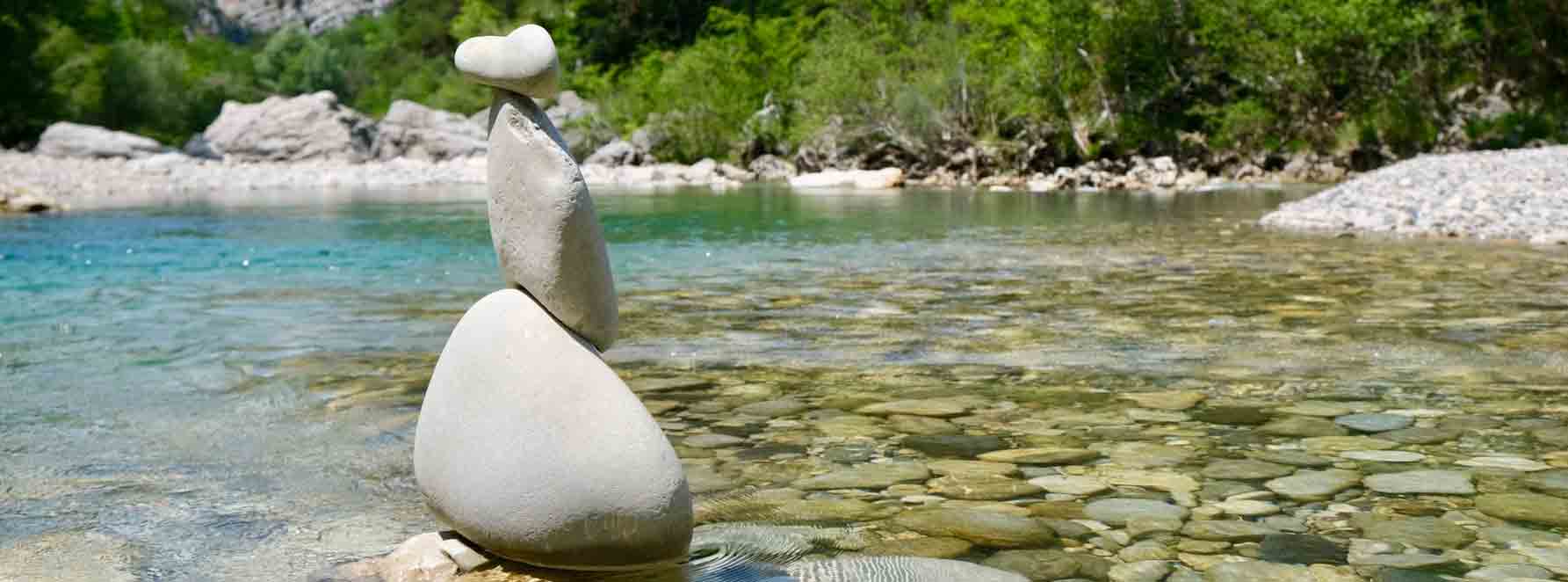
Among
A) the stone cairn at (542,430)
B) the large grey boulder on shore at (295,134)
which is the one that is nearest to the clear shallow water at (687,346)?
the stone cairn at (542,430)

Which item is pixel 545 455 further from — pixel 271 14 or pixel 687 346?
pixel 271 14

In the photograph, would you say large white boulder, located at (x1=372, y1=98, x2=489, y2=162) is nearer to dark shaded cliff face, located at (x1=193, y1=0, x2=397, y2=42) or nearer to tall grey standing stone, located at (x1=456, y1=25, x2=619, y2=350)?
tall grey standing stone, located at (x1=456, y1=25, x2=619, y2=350)

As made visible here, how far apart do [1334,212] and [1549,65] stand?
61.9ft

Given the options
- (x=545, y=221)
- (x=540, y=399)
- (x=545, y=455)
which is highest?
(x=545, y=221)

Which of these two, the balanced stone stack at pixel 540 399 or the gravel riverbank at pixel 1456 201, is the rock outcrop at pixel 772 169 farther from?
the balanced stone stack at pixel 540 399

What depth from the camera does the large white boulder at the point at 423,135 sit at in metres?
52.7

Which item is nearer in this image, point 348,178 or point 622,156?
point 348,178

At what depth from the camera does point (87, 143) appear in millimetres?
45938

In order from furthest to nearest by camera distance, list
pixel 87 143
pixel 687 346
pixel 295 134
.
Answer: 1. pixel 295 134
2. pixel 87 143
3. pixel 687 346

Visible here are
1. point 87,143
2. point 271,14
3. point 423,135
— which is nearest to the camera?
point 87,143

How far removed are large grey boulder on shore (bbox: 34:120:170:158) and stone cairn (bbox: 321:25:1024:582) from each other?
47.8 metres

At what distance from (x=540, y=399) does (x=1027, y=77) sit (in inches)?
1312

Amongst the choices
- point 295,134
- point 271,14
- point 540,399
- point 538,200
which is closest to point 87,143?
point 295,134

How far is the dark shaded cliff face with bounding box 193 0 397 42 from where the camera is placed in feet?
350
